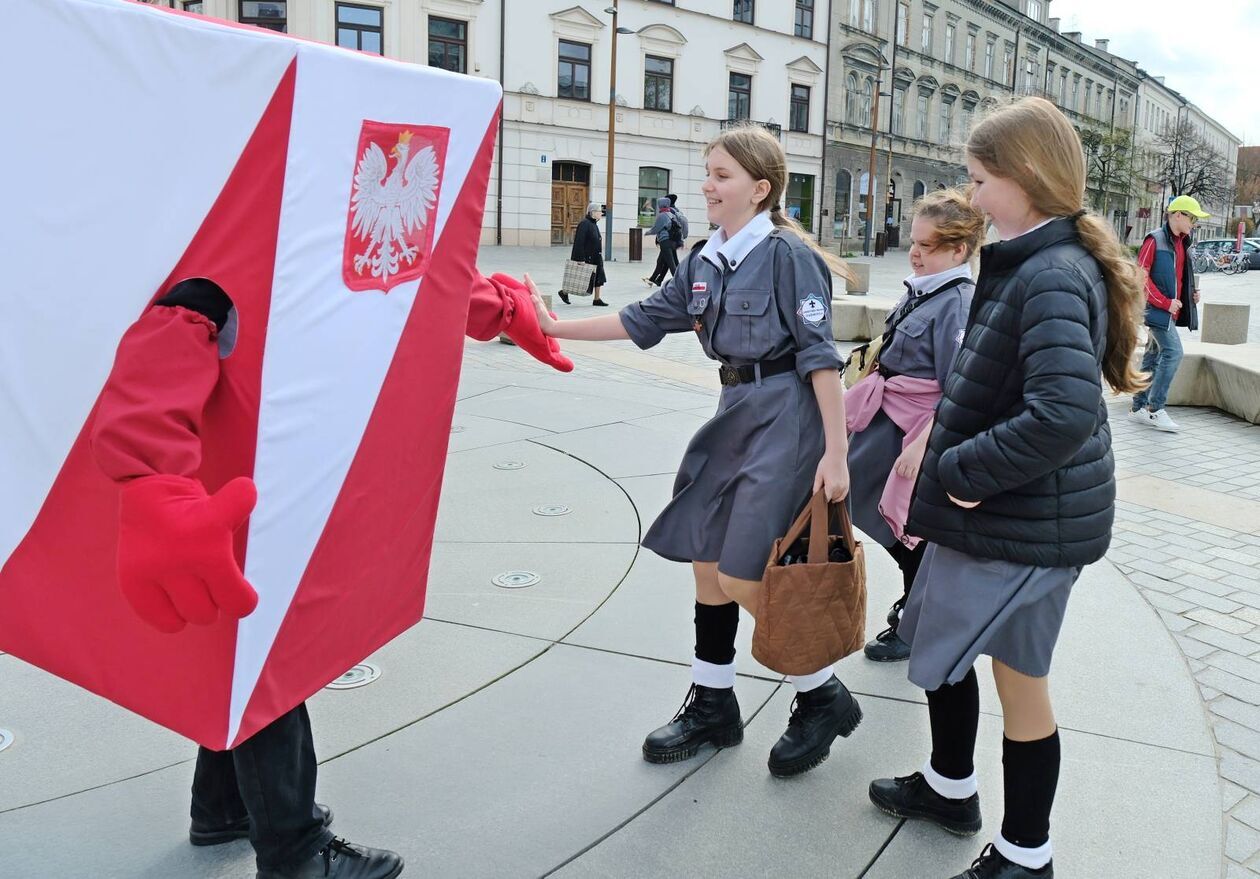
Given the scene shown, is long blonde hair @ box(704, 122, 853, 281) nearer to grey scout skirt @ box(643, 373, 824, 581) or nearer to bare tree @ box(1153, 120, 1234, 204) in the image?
grey scout skirt @ box(643, 373, 824, 581)

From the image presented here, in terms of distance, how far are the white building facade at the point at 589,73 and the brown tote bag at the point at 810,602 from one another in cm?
2752

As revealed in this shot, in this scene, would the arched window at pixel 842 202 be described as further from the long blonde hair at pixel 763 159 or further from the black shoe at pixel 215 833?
the black shoe at pixel 215 833

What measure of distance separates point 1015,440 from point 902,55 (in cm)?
4772

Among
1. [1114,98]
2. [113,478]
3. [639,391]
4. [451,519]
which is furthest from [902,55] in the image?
[113,478]

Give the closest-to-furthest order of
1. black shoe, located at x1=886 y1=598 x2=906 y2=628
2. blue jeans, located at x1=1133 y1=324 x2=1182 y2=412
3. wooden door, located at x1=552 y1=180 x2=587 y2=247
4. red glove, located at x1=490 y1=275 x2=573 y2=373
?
red glove, located at x1=490 y1=275 x2=573 y2=373
black shoe, located at x1=886 y1=598 x2=906 y2=628
blue jeans, located at x1=1133 y1=324 x2=1182 y2=412
wooden door, located at x1=552 y1=180 x2=587 y2=247

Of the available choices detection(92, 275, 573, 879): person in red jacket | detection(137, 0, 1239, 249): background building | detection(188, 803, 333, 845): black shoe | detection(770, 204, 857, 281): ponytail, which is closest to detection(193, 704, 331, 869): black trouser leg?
detection(188, 803, 333, 845): black shoe

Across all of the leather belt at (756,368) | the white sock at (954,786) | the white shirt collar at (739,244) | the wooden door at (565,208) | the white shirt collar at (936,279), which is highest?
the wooden door at (565,208)

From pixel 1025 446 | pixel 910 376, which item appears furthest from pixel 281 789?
pixel 910 376

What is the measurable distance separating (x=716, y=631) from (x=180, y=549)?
1657 mm

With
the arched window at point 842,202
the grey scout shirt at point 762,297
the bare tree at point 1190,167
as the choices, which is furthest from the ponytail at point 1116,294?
the bare tree at point 1190,167

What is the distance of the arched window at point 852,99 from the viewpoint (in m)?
42.3

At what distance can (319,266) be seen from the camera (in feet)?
6.15

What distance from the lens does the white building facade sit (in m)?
29.1

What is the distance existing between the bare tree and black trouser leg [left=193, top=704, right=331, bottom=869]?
2408 inches
